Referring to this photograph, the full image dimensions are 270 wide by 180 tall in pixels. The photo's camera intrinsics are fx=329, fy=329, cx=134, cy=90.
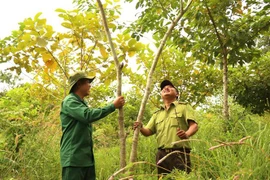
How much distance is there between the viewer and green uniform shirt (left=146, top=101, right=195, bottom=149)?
3.41 m

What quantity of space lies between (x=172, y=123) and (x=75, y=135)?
105 centimetres

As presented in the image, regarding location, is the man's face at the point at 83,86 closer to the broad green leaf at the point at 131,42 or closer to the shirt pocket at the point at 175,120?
the broad green leaf at the point at 131,42

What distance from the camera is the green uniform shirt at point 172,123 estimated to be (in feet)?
11.2

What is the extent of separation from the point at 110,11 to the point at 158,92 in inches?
131

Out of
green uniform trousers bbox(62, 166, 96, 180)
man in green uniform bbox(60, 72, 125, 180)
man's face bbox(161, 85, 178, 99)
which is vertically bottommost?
green uniform trousers bbox(62, 166, 96, 180)

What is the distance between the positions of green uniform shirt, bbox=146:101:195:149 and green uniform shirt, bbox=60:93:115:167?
81 cm

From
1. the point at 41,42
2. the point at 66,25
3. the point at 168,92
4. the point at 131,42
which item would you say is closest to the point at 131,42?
the point at 131,42

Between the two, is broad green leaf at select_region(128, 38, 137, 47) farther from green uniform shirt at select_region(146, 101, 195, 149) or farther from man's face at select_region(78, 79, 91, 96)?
green uniform shirt at select_region(146, 101, 195, 149)

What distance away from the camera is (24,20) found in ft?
11.1

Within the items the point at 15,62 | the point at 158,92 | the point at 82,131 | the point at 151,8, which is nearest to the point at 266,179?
the point at 82,131

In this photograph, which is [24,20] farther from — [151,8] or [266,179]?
[266,179]

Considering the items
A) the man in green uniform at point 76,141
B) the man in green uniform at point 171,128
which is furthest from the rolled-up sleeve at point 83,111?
the man in green uniform at point 171,128

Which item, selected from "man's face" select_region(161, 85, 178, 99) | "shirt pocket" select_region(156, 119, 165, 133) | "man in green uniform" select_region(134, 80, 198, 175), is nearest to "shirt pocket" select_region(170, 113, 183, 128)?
"man in green uniform" select_region(134, 80, 198, 175)

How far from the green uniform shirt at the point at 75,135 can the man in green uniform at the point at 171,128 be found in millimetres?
591
